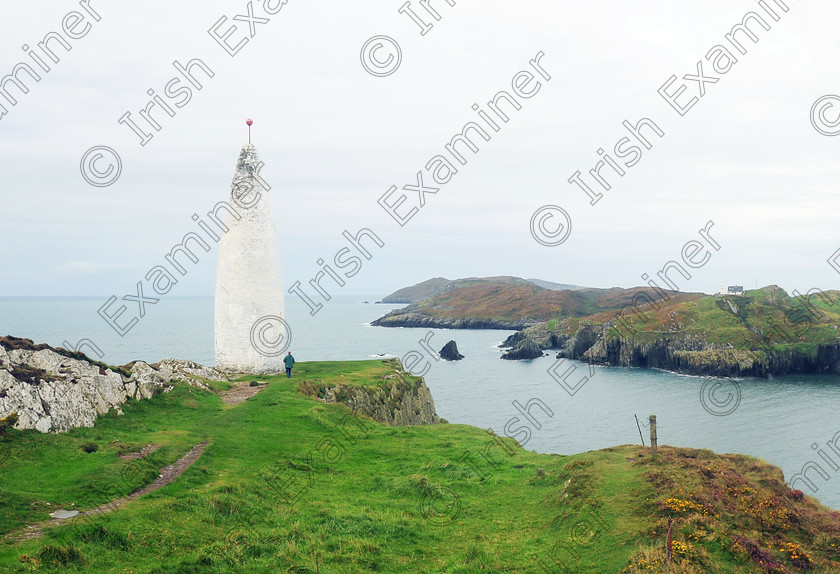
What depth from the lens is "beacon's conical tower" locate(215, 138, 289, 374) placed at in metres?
35.4

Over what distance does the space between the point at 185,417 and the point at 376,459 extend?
8.18 meters

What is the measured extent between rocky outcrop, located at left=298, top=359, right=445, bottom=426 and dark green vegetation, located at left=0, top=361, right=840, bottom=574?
8485mm

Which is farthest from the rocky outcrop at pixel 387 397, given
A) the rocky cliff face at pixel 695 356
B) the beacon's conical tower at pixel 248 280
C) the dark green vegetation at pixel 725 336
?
the dark green vegetation at pixel 725 336

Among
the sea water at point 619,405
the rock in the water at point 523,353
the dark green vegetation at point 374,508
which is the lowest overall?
the sea water at point 619,405

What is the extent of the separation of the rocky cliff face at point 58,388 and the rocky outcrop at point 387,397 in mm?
9416

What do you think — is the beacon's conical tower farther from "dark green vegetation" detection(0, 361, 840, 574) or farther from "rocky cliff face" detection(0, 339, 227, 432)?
"dark green vegetation" detection(0, 361, 840, 574)

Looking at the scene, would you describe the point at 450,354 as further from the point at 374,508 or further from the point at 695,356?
the point at 374,508

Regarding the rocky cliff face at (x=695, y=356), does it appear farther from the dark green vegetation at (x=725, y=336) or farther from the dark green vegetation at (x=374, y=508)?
the dark green vegetation at (x=374, y=508)

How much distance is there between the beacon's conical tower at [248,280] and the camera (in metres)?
35.4

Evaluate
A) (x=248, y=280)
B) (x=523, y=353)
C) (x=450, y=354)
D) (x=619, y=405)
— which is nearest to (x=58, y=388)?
(x=248, y=280)

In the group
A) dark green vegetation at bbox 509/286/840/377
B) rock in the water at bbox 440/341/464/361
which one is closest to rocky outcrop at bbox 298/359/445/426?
rock in the water at bbox 440/341/464/361

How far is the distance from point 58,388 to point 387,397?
18.9m

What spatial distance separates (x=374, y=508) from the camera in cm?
1697

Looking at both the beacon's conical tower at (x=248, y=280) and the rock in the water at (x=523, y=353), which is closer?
the beacon's conical tower at (x=248, y=280)
